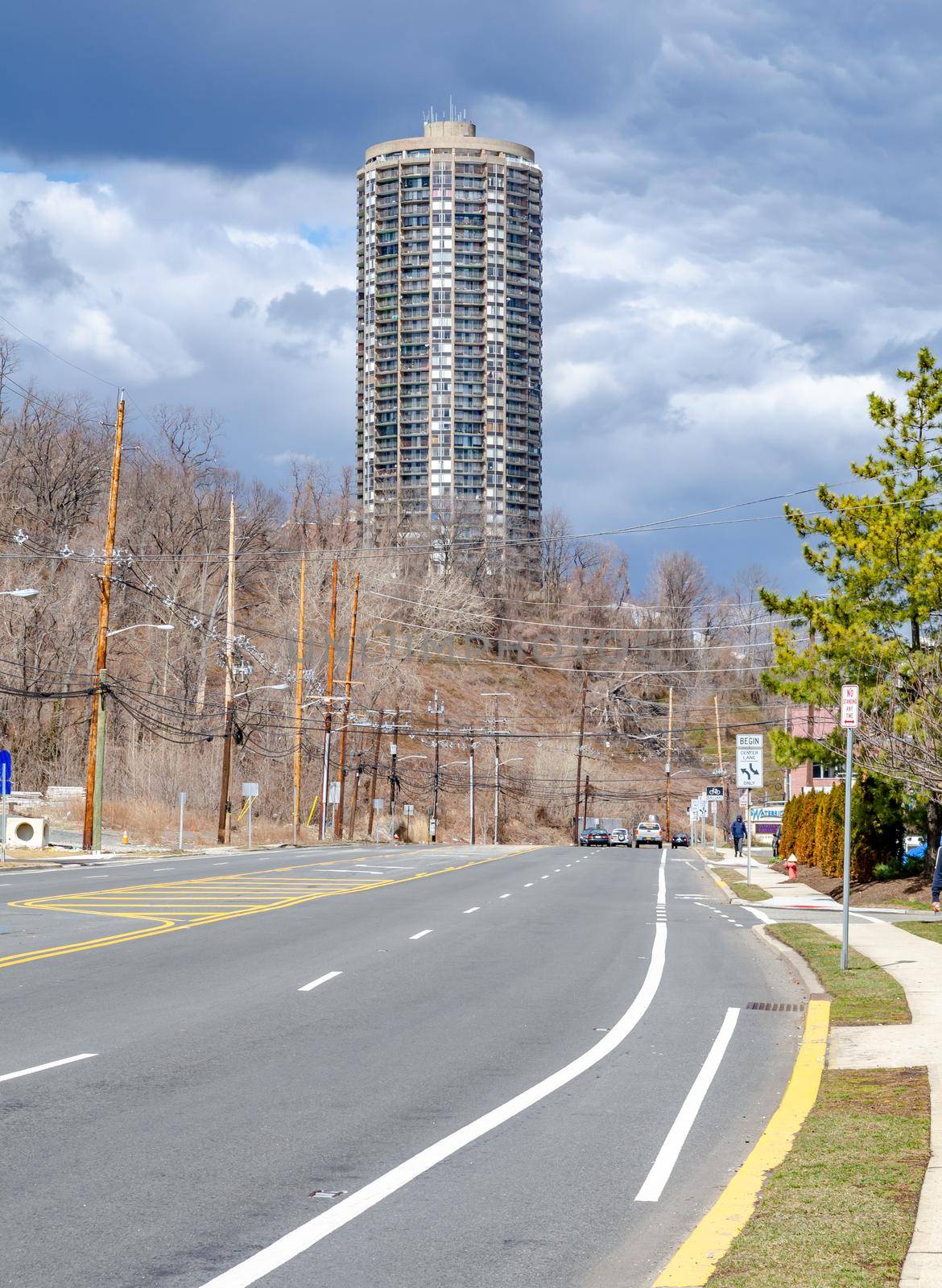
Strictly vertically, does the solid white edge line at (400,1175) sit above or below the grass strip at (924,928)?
below

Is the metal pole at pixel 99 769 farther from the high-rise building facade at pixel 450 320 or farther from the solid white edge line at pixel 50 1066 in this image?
the high-rise building facade at pixel 450 320

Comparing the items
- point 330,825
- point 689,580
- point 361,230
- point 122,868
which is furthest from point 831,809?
point 361,230

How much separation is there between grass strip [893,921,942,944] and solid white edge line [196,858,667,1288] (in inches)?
366

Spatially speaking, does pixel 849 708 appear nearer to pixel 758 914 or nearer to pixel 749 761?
pixel 758 914

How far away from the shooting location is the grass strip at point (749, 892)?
108ft

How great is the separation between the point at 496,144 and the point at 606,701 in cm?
7904

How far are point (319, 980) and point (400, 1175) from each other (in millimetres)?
8342

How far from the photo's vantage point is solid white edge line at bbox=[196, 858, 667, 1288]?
601cm

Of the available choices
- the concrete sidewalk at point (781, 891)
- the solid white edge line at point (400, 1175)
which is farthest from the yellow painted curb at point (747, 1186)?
the concrete sidewalk at point (781, 891)

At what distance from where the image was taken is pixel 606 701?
483 feet

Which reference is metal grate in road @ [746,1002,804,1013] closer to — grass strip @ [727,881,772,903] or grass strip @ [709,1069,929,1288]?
grass strip @ [709,1069,929,1288]

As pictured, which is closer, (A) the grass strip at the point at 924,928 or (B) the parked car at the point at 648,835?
(A) the grass strip at the point at 924,928

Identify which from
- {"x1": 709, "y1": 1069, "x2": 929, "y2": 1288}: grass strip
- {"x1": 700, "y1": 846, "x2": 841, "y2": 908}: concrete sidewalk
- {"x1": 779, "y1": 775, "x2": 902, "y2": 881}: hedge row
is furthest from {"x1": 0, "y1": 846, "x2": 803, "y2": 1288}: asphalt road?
{"x1": 779, "y1": 775, "x2": 902, "y2": 881}: hedge row

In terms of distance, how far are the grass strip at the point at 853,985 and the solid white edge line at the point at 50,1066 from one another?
6.43 m
